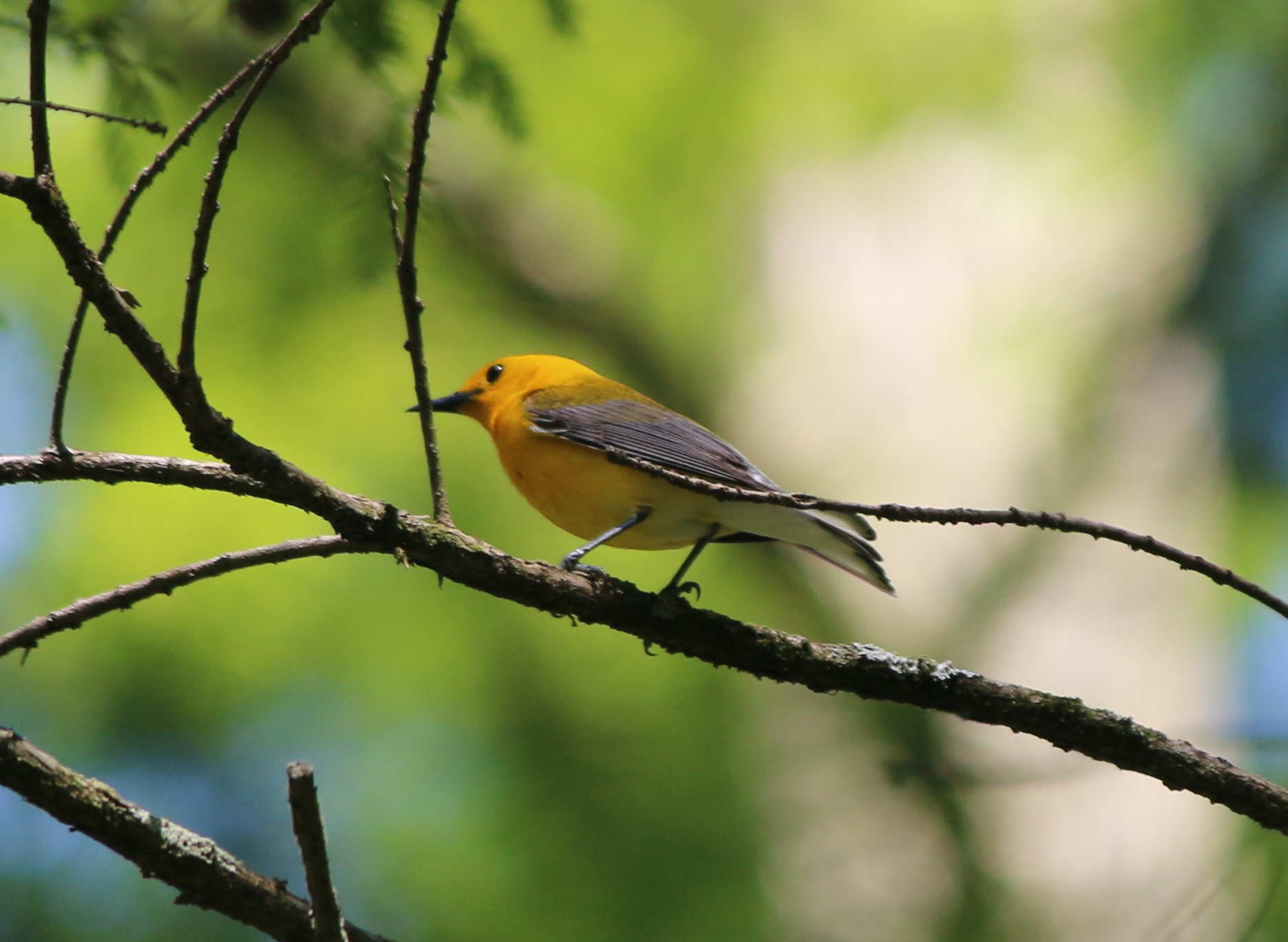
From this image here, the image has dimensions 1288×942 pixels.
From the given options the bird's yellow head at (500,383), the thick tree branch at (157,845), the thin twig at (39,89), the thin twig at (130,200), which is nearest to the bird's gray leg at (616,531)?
the bird's yellow head at (500,383)

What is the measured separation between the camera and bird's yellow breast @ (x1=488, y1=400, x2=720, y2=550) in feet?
12.7

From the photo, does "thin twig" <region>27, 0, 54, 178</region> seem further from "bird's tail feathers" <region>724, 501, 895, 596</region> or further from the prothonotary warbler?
"bird's tail feathers" <region>724, 501, 895, 596</region>

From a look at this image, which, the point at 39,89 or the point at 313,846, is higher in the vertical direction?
the point at 39,89

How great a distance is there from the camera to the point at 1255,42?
8.73 meters

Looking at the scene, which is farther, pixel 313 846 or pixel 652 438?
pixel 652 438

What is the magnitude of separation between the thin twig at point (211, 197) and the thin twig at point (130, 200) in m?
0.07

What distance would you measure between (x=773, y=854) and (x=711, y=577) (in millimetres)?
2789

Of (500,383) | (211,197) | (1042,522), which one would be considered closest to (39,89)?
(211,197)

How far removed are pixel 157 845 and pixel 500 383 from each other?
3.08 metres

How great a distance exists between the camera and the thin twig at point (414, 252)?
2137mm

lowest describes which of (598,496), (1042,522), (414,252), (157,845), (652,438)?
(157,845)

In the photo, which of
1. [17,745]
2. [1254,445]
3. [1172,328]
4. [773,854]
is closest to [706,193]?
[1172,328]

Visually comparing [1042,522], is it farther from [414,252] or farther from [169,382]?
[169,382]

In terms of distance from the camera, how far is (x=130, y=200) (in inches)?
81.4
